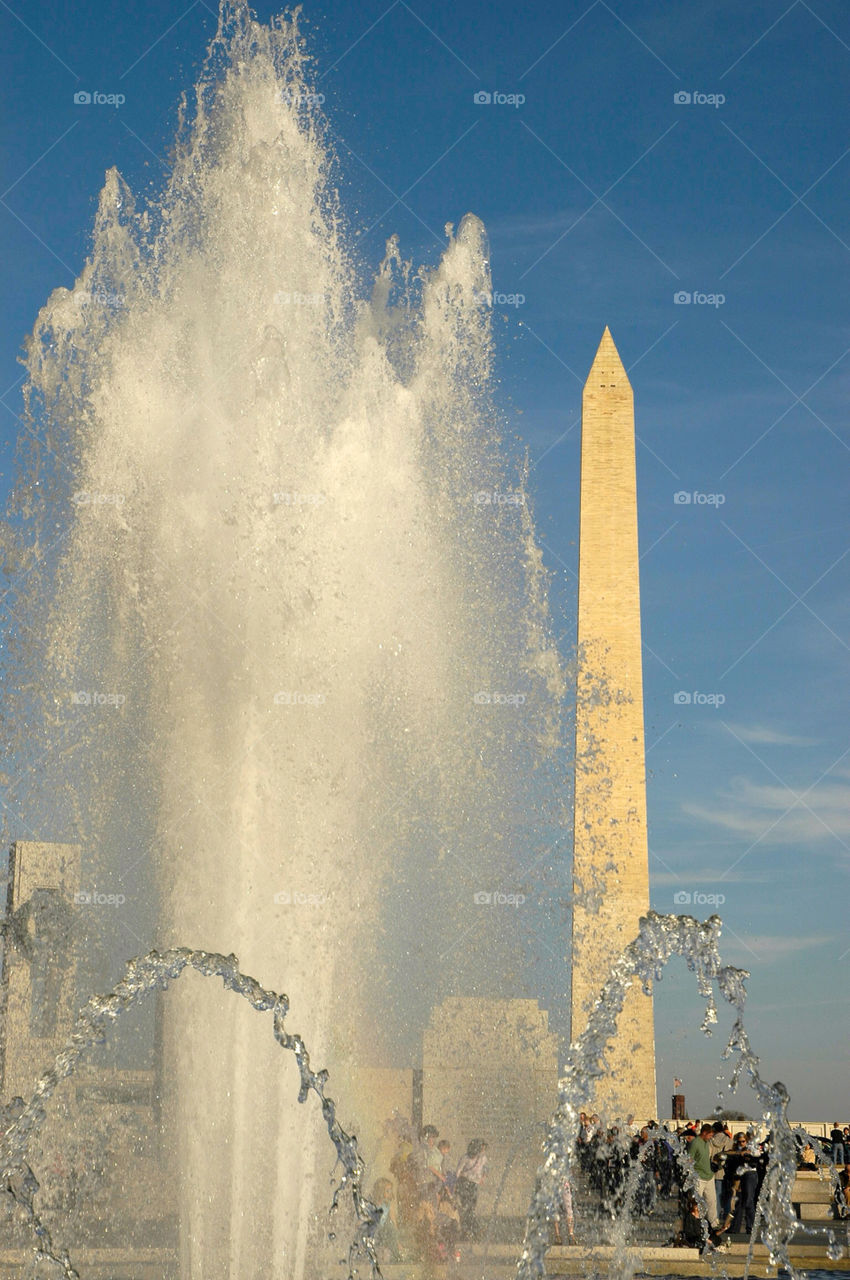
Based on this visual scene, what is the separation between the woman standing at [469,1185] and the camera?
10.4 m

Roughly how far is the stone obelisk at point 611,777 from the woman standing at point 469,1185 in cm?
790

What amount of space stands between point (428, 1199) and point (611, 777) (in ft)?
30.9

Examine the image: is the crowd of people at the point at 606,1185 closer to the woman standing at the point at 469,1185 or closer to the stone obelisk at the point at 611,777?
the woman standing at the point at 469,1185

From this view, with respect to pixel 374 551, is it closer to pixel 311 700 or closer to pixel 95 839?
pixel 311 700

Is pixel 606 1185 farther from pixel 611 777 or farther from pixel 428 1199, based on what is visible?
pixel 428 1199

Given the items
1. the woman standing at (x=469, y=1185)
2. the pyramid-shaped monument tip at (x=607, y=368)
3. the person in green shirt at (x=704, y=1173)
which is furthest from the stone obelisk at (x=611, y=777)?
the woman standing at (x=469, y=1185)

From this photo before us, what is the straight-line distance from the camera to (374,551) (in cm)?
1341

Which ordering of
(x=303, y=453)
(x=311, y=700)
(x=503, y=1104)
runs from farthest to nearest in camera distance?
(x=503, y=1104), (x=303, y=453), (x=311, y=700)

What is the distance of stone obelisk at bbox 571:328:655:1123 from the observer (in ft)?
61.4

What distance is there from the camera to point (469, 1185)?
10.5 m

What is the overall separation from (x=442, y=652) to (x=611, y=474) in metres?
5.49

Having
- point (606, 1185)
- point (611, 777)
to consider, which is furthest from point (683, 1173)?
point (611, 777)

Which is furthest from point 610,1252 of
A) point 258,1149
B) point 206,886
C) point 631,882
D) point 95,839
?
point 631,882

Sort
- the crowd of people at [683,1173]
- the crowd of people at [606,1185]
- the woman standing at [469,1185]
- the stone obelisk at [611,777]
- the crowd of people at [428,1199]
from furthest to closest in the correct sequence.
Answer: the stone obelisk at [611,777] → the crowd of people at [683,1173] → the woman standing at [469,1185] → the crowd of people at [606,1185] → the crowd of people at [428,1199]
